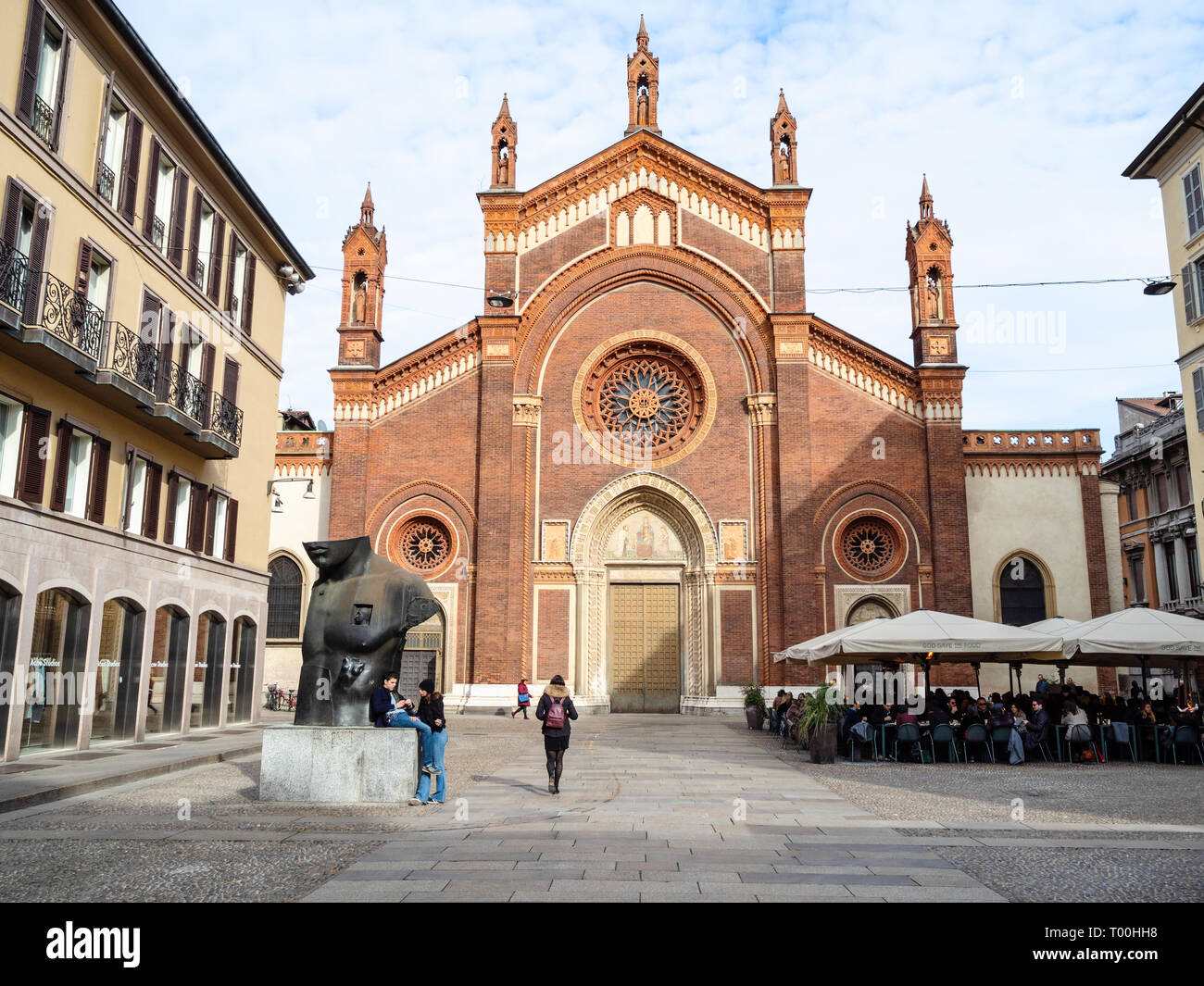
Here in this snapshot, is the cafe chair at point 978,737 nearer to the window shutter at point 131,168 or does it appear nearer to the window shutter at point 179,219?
the window shutter at point 131,168

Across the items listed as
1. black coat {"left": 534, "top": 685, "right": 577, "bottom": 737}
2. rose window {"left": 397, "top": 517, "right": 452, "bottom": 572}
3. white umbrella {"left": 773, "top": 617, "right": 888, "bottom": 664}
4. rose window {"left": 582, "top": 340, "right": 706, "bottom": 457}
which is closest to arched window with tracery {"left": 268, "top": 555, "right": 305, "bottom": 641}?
A: rose window {"left": 397, "top": 517, "right": 452, "bottom": 572}

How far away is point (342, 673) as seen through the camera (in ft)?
40.0

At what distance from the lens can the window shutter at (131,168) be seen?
1822cm

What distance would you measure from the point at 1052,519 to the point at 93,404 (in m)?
27.5

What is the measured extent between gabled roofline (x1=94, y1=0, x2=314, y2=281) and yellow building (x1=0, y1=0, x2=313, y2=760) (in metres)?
0.05

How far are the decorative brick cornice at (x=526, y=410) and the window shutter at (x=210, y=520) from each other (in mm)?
10769

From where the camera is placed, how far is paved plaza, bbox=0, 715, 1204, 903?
7355 mm

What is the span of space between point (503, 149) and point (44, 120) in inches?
748

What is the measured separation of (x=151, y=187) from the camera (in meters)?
19.3

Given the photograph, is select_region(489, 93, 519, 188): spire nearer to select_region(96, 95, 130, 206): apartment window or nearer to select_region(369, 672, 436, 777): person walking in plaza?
select_region(96, 95, 130, 206): apartment window

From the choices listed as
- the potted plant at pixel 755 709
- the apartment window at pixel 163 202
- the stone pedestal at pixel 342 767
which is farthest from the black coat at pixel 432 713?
the potted plant at pixel 755 709

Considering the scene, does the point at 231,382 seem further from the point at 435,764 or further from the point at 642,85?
the point at 642,85

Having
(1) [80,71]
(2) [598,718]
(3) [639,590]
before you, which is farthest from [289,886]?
(3) [639,590]

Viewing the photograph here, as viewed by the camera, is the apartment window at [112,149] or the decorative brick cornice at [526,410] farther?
the decorative brick cornice at [526,410]
